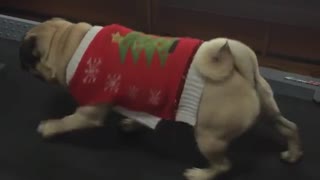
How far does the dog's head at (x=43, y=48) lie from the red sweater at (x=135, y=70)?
99 mm

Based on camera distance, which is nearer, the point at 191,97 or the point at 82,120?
the point at 191,97

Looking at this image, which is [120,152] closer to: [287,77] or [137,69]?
[137,69]

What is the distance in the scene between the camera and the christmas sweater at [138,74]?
1.32 m

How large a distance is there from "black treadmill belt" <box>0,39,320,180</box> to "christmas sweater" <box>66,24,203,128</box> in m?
0.19

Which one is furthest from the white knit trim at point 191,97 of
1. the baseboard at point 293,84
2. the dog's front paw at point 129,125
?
the baseboard at point 293,84

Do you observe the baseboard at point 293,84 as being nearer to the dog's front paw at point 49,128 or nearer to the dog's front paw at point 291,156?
the dog's front paw at point 291,156

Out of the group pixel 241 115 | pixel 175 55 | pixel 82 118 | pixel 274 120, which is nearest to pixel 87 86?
pixel 82 118

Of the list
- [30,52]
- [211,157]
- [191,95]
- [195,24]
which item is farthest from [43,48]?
[195,24]

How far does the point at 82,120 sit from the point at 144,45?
30cm

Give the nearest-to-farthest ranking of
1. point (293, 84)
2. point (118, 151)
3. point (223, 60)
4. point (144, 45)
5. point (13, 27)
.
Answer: point (223, 60) → point (144, 45) → point (118, 151) → point (293, 84) → point (13, 27)

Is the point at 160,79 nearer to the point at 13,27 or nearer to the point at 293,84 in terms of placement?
the point at 293,84

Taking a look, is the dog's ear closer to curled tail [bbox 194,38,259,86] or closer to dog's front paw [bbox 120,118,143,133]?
dog's front paw [bbox 120,118,143,133]

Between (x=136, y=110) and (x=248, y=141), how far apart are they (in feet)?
1.45

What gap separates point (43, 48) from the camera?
145cm
